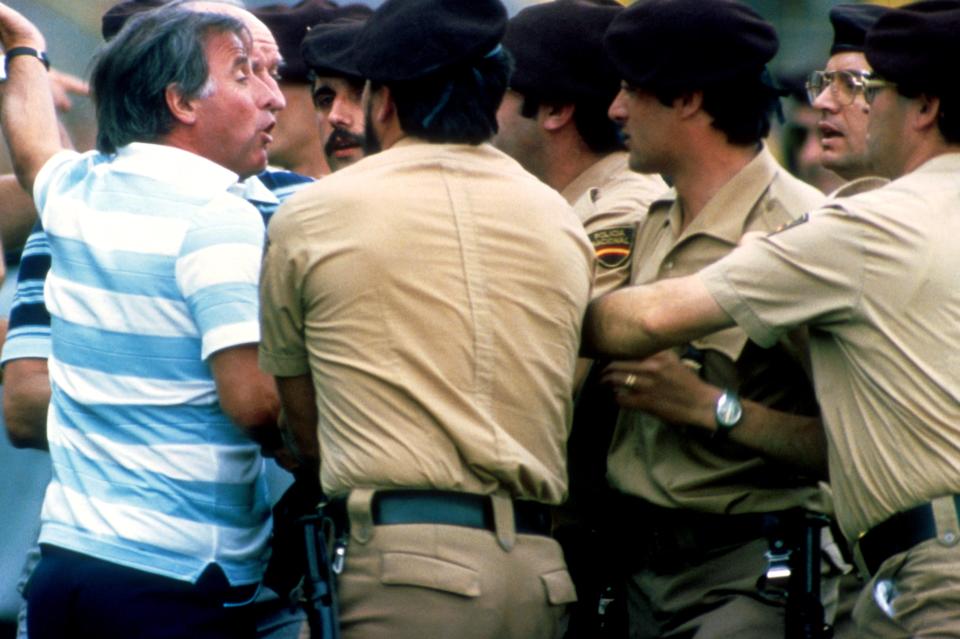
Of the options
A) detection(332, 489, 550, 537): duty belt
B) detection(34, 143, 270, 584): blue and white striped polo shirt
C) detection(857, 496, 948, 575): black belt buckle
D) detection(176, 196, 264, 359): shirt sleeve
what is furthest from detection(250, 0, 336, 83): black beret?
detection(857, 496, 948, 575): black belt buckle

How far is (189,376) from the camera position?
11.2 ft

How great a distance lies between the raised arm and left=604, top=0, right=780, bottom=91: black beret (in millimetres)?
1442

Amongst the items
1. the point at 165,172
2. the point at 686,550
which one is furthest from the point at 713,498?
the point at 165,172

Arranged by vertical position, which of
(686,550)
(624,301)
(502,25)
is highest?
(502,25)

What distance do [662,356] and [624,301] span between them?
211mm

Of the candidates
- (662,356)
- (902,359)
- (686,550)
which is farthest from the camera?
(686,550)

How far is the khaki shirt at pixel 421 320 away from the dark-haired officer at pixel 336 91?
69.3 inches

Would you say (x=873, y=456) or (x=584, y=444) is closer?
(x=873, y=456)

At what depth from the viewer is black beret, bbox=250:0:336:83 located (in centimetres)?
547

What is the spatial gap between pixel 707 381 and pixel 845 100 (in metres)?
1.69

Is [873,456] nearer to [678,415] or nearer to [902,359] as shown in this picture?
[902,359]

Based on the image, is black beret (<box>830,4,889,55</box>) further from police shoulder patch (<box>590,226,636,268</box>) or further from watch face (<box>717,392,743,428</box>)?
watch face (<box>717,392,743,428</box>)

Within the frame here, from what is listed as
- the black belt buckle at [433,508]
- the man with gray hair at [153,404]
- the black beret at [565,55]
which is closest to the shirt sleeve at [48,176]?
the man with gray hair at [153,404]

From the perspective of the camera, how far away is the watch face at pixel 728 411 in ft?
12.0
